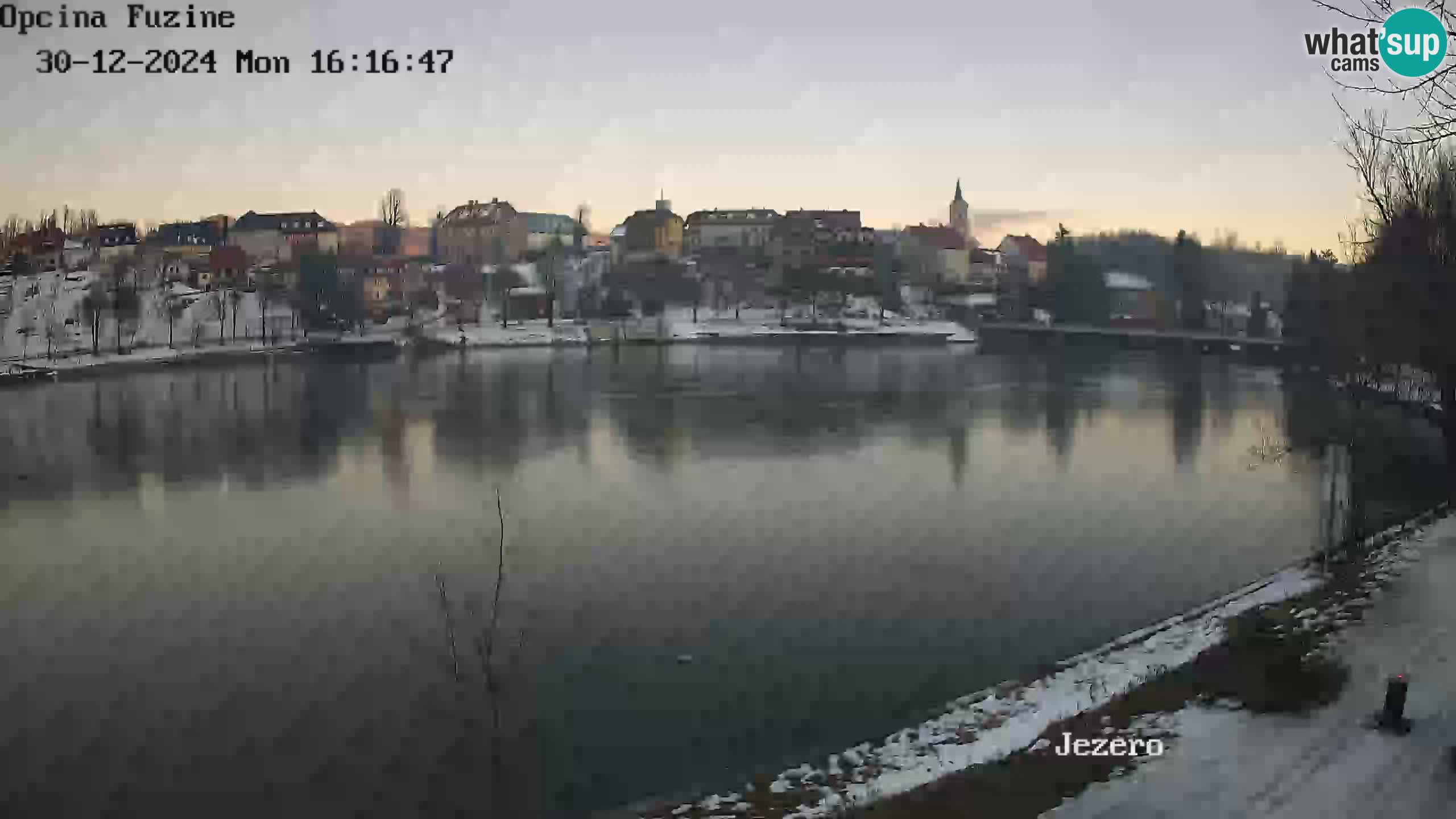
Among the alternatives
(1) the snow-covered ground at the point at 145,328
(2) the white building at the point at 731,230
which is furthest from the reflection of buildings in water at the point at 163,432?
(2) the white building at the point at 731,230

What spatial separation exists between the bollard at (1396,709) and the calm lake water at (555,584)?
2.54 metres

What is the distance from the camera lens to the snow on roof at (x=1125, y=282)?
5534 cm

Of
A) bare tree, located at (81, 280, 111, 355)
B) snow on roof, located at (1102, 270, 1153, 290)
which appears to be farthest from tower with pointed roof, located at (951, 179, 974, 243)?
bare tree, located at (81, 280, 111, 355)

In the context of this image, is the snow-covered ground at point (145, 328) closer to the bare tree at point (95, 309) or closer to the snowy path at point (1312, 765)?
the bare tree at point (95, 309)

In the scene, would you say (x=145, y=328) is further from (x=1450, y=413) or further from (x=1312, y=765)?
(x=1312, y=765)

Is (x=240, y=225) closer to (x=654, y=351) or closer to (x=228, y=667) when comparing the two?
(x=654, y=351)

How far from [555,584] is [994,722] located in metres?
4.28

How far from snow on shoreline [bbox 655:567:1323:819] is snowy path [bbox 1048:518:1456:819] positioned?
2.85 feet

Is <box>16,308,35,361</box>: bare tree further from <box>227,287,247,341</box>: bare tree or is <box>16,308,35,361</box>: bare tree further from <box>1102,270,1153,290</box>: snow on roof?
<box>1102,270,1153,290</box>: snow on roof

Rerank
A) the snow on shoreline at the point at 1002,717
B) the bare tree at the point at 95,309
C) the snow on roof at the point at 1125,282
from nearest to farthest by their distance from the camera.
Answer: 1. the snow on shoreline at the point at 1002,717
2. the bare tree at the point at 95,309
3. the snow on roof at the point at 1125,282

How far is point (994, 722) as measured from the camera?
20.0 ft

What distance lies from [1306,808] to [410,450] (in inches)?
557

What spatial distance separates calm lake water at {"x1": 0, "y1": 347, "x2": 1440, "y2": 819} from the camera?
6.05m

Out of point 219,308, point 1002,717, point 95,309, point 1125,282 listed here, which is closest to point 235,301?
point 219,308
